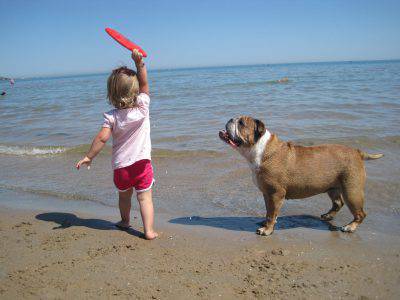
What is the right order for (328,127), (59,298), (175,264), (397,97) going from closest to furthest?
(59,298)
(175,264)
(328,127)
(397,97)

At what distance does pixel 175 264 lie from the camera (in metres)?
3.77

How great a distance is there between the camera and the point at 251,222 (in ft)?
16.8

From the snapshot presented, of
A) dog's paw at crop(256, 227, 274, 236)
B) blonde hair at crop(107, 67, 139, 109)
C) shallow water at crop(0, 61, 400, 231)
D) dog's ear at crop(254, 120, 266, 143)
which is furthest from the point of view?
shallow water at crop(0, 61, 400, 231)

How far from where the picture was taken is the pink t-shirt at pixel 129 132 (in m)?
4.35

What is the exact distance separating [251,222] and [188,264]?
62.5 inches

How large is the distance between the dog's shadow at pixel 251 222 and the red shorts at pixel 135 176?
84 centimetres

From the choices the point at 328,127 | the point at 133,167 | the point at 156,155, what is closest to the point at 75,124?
the point at 156,155

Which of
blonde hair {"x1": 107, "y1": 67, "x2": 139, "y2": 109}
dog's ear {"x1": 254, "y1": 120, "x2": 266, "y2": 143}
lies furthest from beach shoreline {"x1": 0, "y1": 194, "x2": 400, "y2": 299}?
blonde hair {"x1": 107, "y1": 67, "x2": 139, "y2": 109}

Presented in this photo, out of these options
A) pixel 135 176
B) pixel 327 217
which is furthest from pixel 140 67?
pixel 327 217

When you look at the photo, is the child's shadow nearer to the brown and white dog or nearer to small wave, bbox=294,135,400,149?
the brown and white dog

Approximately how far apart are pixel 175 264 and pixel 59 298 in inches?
44.2

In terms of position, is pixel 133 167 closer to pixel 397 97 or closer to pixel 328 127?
pixel 328 127

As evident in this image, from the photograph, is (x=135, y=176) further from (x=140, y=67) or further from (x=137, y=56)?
(x=137, y=56)

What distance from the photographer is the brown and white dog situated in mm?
4664
